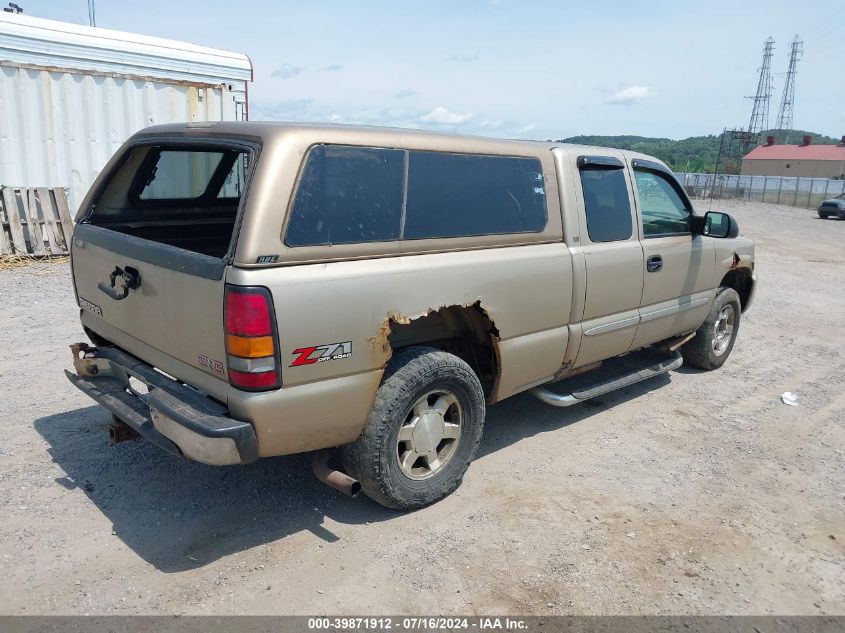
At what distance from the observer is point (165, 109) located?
1133 centimetres

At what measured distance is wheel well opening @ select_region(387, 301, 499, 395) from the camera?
373 cm

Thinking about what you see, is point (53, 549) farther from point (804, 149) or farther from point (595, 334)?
point (804, 149)

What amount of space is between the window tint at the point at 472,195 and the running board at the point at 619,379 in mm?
1208

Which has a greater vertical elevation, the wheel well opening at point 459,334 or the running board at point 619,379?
the wheel well opening at point 459,334

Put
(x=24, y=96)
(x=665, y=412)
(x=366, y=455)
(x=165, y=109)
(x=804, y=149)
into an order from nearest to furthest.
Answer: (x=366, y=455) < (x=665, y=412) < (x=24, y=96) < (x=165, y=109) < (x=804, y=149)

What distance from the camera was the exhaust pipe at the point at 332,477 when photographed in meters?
3.33

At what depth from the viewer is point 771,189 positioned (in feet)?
140

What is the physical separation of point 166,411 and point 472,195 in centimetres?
203

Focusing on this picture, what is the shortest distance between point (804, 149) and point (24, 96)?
256 ft

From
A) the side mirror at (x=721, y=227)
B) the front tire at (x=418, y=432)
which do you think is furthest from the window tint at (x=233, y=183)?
the side mirror at (x=721, y=227)

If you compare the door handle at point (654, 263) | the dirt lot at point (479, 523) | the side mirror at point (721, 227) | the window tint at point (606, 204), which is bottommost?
the dirt lot at point (479, 523)

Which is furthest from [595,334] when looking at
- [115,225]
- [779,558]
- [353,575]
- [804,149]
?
[804,149]

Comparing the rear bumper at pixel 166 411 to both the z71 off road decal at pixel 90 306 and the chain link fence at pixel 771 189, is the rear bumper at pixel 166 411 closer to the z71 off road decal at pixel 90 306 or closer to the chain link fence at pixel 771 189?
→ the z71 off road decal at pixel 90 306

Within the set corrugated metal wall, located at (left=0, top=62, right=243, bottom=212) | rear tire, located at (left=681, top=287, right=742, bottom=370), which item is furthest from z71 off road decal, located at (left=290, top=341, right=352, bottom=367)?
corrugated metal wall, located at (left=0, top=62, right=243, bottom=212)
